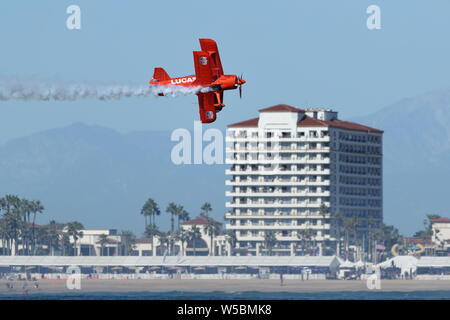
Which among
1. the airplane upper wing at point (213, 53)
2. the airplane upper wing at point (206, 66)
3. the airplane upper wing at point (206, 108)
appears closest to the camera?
the airplane upper wing at point (206, 66)

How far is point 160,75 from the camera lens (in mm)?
102938

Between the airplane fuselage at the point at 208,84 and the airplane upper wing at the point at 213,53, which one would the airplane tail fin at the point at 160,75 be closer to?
the airplane fuselage at the point at 208,84

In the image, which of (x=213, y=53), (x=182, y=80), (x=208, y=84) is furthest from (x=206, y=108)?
(x=213, y=53)

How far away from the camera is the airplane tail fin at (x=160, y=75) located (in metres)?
102

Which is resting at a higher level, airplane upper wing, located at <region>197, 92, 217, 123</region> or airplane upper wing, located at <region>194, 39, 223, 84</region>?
airplane upper wing, located at <region>194, 39, 223, 84</region>

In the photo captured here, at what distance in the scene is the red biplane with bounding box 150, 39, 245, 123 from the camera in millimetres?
97375

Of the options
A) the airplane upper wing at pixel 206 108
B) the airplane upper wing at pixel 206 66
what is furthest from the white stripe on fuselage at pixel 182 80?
the airplane upper wing at pixel 206 108

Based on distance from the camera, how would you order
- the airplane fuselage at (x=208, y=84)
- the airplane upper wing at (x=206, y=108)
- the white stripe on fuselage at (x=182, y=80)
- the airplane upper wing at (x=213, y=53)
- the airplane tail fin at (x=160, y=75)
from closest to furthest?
the airplane fuselage at (x=208, y=84) → the airplane upper wing at (x=213, y=53) → the white stripe on fuselage at (x=182, y=80) → the airplane upper wing at (x=206, y=108) → the airplane tail fin at (x=160, y=75)

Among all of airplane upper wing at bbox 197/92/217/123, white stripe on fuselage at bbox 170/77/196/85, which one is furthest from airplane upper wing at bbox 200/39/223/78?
airplane upper wing at bbox 197/92/217/123

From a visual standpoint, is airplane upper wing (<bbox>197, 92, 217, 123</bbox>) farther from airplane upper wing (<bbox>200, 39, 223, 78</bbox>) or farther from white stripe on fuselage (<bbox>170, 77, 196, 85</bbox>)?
airplane upper wing (<bbox>200, 39, 223, 78</bbox>)

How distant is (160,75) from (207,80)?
6161 mm
